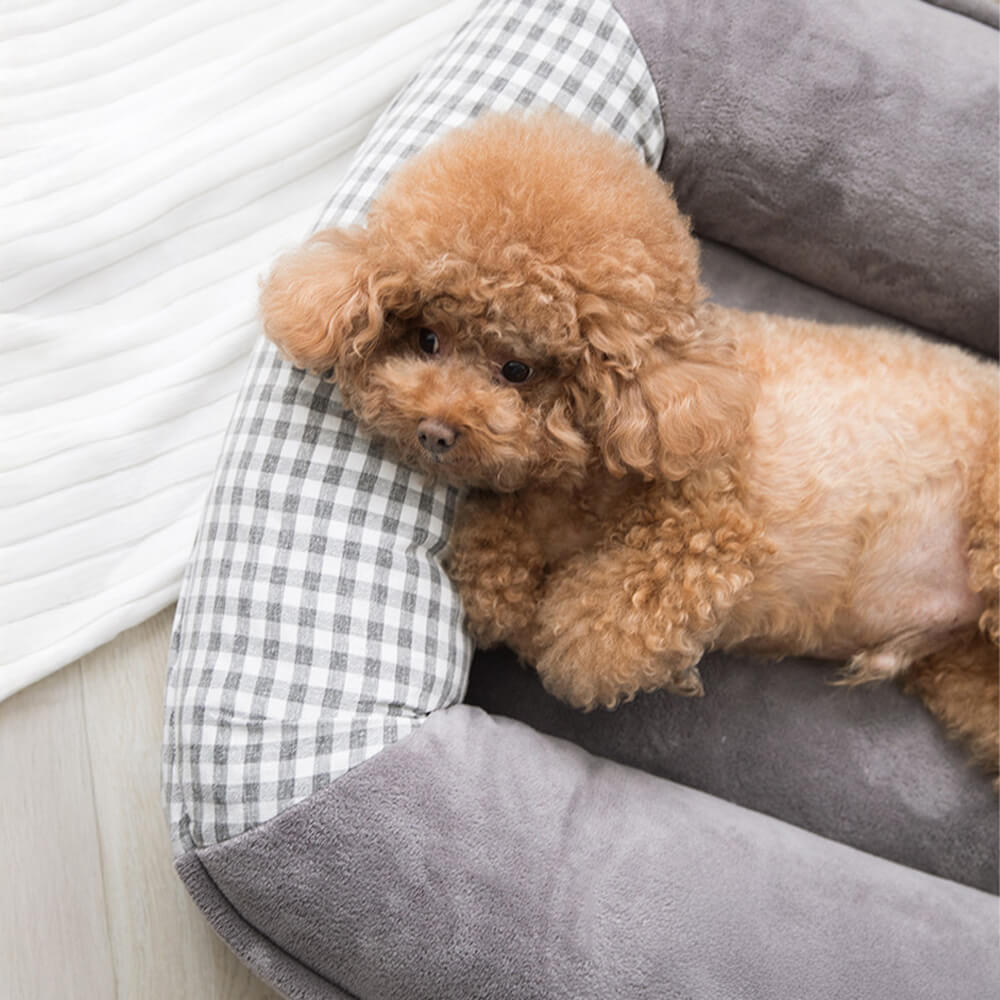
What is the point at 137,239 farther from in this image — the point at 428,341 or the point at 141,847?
the point at 141,847

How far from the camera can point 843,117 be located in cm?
137

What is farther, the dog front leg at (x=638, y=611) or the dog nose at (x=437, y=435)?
the dog front leg at (x=638, y=611)

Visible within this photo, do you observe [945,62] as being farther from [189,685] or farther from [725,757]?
[189,685]

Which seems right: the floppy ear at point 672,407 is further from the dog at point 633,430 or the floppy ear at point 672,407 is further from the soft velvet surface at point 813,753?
the soft velvet surface at point 813,753

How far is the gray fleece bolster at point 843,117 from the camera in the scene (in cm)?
136

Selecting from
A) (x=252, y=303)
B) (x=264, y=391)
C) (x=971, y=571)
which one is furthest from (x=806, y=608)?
(x=252, y=303)

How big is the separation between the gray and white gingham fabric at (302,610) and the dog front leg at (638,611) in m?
0.14

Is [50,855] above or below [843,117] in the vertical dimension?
below

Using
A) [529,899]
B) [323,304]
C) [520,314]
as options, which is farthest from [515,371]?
[529,899]

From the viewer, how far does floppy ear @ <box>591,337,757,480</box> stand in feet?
3.32

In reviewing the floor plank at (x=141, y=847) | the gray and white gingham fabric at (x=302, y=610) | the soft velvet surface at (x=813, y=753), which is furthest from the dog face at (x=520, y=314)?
the floor plank at (x=141, y=847)

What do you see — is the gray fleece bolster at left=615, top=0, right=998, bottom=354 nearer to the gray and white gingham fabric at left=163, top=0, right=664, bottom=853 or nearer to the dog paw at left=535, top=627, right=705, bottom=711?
the gray and white gingham fabric at left=163, top=0, right=664, bottom=853

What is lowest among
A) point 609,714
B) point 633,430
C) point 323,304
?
point 609,714

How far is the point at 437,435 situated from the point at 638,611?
33 centimetres
